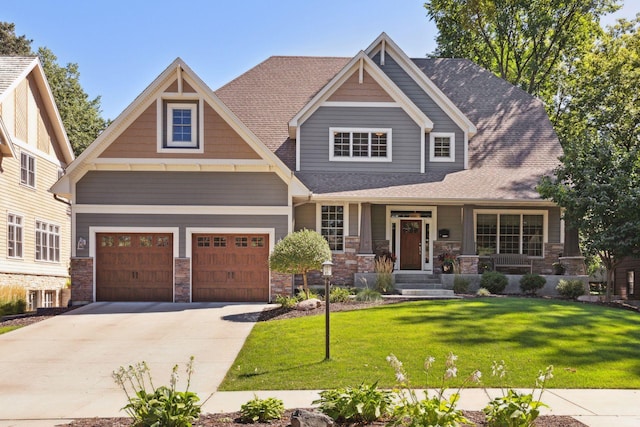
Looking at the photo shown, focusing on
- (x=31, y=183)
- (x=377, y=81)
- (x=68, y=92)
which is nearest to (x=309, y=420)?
(x=377, y=81)

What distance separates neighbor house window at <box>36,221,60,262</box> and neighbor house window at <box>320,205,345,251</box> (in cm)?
1230

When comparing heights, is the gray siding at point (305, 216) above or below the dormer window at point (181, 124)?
below

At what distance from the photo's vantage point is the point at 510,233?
22594 millimetres

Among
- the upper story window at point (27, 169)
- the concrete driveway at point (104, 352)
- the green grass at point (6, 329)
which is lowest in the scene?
the green grass at point (6, 329)

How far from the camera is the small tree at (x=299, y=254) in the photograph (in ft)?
55.0

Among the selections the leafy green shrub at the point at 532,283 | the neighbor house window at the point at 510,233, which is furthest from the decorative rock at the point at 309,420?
the neighbor house window at the point at 510,233

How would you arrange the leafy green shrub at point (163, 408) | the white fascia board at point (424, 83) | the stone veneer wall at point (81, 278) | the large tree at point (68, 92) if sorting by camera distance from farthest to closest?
1. the large tree at point (68, 92)
2. the white fascia board at point (424, 83)
3. the stone veneer wall at point (81, 278)
4. the leafy green shrub at point (163, 408)

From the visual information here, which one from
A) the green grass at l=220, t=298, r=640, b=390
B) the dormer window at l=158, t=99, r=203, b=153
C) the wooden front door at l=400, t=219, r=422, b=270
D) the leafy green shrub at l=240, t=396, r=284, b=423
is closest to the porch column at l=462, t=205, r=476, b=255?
the wooden front door at l=400, t=219, r=422, b=270

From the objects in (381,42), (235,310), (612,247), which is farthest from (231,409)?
(381,42)

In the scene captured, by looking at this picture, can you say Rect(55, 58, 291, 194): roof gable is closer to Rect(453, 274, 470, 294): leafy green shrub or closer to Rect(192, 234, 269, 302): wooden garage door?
Rect(192, 234, 269, 302): wooden garage door

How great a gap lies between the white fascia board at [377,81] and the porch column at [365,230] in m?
3.73

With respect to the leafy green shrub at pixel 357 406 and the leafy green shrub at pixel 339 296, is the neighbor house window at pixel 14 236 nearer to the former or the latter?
the leafy green shrub at pixel 339 296

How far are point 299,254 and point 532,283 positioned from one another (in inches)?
336

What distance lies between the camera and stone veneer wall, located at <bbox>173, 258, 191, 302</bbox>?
19547 mm
